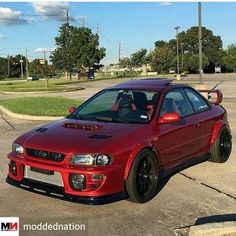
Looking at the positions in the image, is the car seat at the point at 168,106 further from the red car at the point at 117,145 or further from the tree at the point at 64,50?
the tree at the point at 64,50

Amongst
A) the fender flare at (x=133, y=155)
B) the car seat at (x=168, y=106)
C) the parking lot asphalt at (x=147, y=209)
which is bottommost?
the parking lot asphalt at (x=147, y=209)

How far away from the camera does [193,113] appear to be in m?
6.32

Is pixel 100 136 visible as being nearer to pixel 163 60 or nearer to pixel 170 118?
pixel 170 118

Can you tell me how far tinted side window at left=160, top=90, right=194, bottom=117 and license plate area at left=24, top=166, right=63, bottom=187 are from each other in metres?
1.81

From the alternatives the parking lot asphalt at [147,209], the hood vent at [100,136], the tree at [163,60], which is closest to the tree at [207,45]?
the tree at [163,60]

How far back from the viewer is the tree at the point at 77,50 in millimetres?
59688

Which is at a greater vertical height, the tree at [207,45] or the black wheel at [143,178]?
the tree at [207,45]

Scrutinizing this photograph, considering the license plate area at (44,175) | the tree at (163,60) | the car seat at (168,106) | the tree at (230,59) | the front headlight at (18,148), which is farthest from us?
the tree at (230,59)

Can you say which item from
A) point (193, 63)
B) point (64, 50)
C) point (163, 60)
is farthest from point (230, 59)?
point (64, 50)

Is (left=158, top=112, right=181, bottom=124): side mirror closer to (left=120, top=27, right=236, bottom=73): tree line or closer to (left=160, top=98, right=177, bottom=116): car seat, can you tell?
(left=160, top=98, right=177, bottom=116): car seat

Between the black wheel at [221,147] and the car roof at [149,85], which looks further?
the black wheel at [221,147]

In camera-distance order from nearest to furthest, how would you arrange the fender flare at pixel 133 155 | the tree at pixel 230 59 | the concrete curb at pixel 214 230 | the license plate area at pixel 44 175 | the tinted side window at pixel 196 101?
the concrete curb at pixel 214 230
the license plate area at pixel 44 175
the fender flare at pixel 133 155
the tinted side window at pixel 196 101
the tree at pixel 230 59

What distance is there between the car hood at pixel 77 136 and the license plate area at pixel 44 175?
0.81 ft

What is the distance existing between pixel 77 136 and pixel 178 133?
1.60 m
